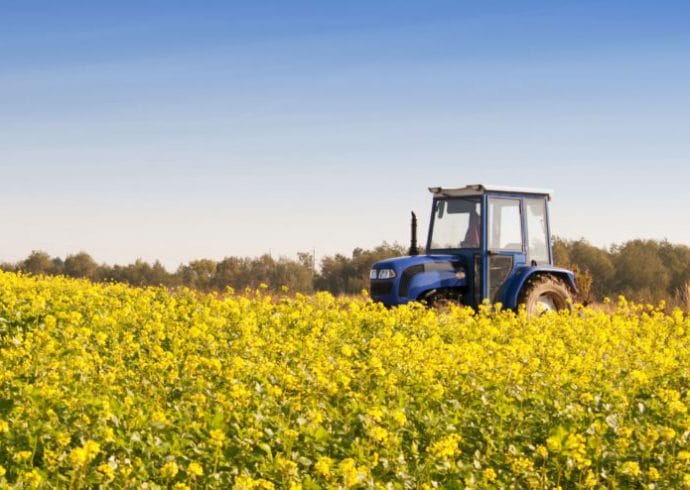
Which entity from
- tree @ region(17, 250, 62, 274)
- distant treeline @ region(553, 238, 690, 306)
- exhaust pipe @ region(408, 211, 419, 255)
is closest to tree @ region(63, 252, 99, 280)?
tree @ region(17, 250, 62, 274)

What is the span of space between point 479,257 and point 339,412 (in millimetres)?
6841

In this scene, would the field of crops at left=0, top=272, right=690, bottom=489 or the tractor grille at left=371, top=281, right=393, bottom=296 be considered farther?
the tractor grille at left=371, top=281, right=393, bottom=296

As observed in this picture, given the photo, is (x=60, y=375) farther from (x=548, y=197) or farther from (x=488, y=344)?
(x=548, y=197)

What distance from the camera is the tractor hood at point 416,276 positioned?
1308 cm

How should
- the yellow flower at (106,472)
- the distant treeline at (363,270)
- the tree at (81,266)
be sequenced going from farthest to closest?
the tree at (81,266) < the distant treeline at (363,270) < the yellow flower at (106,472)

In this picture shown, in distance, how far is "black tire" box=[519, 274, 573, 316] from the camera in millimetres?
13469

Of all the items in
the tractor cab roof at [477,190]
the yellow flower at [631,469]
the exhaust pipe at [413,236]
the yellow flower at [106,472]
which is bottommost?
the yellow flower at [631,469]

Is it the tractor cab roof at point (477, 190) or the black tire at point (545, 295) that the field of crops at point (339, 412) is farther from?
the tractor cab roof at point (477, 190)

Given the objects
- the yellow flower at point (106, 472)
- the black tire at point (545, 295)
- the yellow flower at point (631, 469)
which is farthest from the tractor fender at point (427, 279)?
the yellow flower at point (106, 472)

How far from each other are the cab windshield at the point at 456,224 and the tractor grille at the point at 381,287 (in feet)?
3.21

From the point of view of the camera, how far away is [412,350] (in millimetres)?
8797

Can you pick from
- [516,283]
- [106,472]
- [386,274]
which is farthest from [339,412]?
[516,283]

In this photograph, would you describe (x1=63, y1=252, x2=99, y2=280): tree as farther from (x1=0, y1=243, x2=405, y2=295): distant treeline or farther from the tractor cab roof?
the tractor cab roof

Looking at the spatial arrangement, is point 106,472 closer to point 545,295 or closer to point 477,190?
point 477,190
